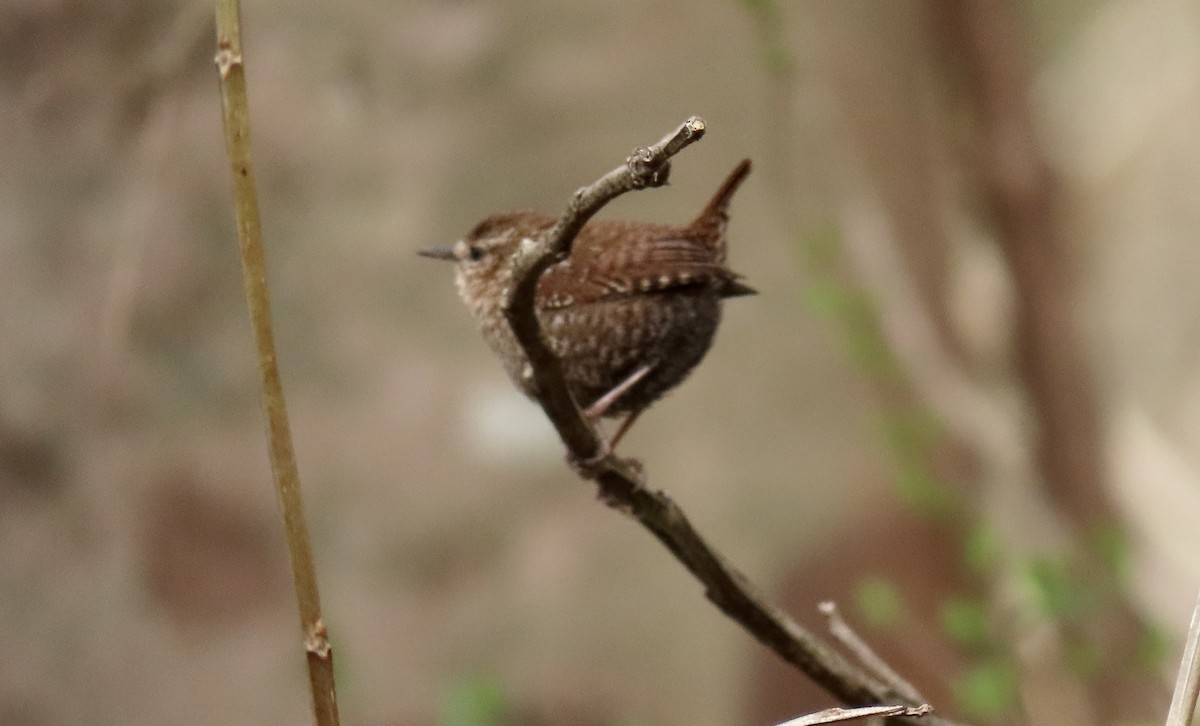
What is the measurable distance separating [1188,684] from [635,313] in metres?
1.17

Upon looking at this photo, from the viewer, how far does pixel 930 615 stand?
4207mm

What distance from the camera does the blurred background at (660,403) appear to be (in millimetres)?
3412

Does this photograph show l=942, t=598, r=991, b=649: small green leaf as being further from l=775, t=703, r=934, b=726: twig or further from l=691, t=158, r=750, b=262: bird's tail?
l=775, t=703, r=934, b=726: twig

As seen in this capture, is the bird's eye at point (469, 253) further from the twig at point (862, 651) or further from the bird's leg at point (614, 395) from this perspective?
the twig at point (862, 651)

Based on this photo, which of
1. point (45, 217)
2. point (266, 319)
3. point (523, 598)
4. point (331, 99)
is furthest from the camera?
point (523, 598)

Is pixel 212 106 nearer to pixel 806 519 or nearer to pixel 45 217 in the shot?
pixel 45 217

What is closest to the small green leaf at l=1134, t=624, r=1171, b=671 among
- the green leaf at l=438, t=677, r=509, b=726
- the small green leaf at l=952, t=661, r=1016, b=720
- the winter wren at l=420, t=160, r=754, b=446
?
the small green leaf at l=952, t=661, r=1016, b=720

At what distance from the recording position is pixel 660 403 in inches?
163

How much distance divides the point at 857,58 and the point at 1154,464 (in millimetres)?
1976

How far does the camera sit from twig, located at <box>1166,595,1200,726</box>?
97 centimetres

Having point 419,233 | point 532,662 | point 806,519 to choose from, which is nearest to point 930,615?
point 806,519

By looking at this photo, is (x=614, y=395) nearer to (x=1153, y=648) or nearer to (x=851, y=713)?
(x=851, y=713)

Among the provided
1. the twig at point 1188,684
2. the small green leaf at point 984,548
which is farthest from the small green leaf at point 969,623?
the twig at point 1188,684

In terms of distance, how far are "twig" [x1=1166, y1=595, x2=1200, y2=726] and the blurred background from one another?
224 centimetres
